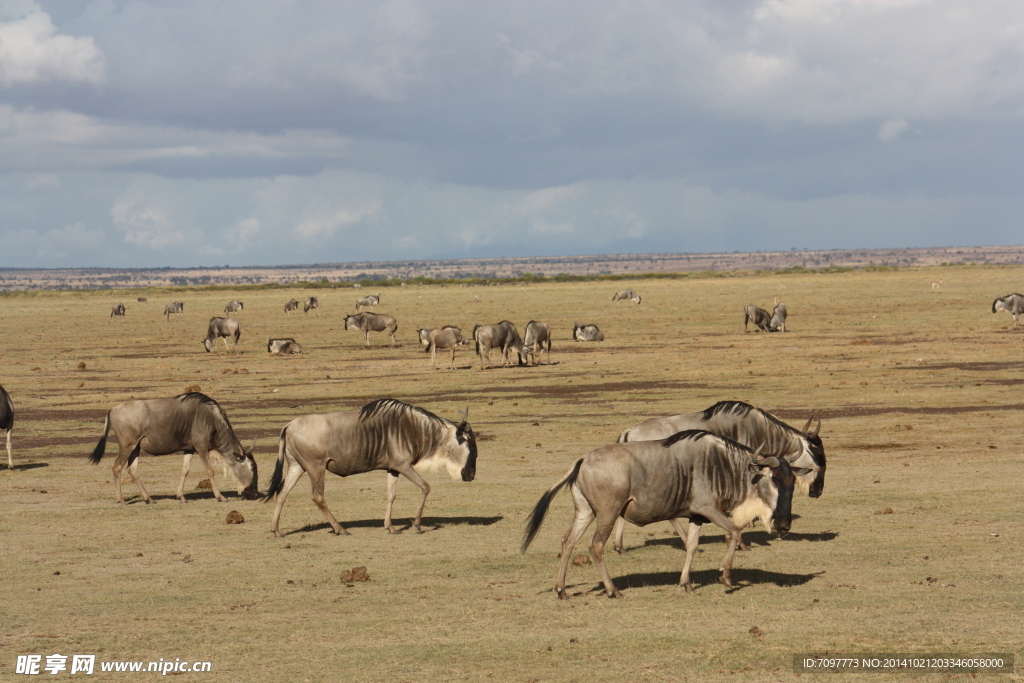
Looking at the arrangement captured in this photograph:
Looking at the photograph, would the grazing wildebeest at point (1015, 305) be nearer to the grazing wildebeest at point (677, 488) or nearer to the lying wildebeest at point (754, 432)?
the lying wildebeest at point (754, 432)

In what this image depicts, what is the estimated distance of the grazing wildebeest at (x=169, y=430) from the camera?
17.5 m

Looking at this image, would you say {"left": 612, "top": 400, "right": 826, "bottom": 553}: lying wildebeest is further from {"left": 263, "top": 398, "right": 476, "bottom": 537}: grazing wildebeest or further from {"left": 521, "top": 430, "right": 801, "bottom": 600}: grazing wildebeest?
{"left": 263, "top": 398, "right": 476, "bottom": 537}: grazing wildebeest

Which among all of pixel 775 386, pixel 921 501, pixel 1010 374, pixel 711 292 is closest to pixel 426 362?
pixel 775 386

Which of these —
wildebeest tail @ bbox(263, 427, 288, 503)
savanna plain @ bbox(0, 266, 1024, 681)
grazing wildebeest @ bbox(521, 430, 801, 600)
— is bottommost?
savanna plain @ bbox(0, 266, 1024, 681)

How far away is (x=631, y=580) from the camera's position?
12.4 meters

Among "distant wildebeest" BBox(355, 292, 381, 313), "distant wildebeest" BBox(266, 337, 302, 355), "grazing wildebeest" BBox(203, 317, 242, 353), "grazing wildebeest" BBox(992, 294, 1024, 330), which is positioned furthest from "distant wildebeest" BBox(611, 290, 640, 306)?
"distant wildebeest" BBox(266, 337, 302, 355)

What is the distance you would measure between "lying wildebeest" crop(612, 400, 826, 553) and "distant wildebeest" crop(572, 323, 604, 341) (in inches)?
1469

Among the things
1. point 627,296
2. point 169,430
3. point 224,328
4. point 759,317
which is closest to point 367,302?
point 627,296

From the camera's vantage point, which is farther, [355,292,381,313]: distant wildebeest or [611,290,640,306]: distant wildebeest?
[355,292,381,313]: distant wildebeest

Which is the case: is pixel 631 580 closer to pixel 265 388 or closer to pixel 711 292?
pixel 265 388

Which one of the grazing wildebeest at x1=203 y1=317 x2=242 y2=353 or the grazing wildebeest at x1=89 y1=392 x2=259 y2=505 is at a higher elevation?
the grazing wildebeest at x1=89 y1=392 x2=259 y2=505

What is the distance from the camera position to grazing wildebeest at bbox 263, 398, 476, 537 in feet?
49.6

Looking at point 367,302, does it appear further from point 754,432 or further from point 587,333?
point 754,432

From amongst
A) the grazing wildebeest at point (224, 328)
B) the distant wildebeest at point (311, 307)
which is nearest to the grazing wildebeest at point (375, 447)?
the grazing wildebeest at point (224, 328)
